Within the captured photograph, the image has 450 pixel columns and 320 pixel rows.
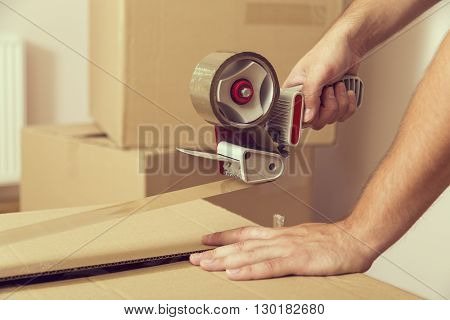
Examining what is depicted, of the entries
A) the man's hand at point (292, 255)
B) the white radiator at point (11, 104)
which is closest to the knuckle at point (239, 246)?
the man's hand at point (292, 255)

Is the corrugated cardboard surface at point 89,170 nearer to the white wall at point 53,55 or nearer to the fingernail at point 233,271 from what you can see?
the white wall at point 53,55

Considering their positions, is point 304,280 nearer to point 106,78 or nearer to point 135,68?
point 135,68

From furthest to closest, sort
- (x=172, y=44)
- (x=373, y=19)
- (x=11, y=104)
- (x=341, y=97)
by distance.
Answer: (x=11, y=104) → (x=172, y=44) → (x=373, y=19) → (x=341, y=97)

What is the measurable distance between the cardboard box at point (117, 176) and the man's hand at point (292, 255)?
572 millimetres

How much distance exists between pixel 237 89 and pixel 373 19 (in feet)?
1.28

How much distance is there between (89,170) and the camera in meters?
1.59

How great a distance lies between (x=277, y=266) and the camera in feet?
2.48

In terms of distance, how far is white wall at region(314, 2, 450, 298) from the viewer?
4.99ft

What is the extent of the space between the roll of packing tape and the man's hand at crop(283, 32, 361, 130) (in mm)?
147

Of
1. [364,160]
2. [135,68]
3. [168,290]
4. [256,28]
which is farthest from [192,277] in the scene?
[364,160]

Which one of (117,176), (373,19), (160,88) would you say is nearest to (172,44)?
(160,88)

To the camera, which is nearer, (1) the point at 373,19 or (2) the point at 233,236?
(2) the point at 233,236

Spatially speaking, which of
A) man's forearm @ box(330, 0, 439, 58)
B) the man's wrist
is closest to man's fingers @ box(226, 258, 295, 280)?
the man's wrist

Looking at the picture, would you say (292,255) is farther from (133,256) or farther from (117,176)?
(117,176)
